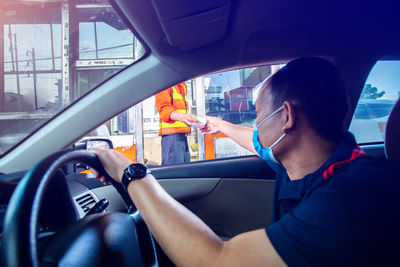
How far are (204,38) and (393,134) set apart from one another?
1.01m

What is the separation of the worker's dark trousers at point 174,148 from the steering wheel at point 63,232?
2026mm

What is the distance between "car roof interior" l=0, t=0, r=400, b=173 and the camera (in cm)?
122

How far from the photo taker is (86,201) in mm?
1258

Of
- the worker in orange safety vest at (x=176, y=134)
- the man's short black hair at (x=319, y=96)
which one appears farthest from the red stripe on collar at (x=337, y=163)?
the worker in orange safety vest at (x=176, y=134)

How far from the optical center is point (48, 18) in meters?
1.46

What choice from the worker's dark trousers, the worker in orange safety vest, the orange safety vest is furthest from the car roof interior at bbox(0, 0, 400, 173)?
the worker's dark trousers

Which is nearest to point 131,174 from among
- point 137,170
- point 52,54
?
point 137,170

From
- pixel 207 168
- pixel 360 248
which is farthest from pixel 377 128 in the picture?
pixel 360 248

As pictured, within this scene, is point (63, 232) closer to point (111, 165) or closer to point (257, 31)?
point (111, 165)

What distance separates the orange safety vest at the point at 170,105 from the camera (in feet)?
8.34

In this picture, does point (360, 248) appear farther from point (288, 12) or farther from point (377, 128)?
point (377, 128)

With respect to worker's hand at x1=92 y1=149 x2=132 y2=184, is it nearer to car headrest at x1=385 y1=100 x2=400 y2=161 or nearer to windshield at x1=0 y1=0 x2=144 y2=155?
windshield at x1=0 y1=0 x2=144 y2=155

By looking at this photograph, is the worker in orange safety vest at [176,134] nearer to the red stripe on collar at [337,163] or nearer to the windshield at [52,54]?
the windshield at [52,54]

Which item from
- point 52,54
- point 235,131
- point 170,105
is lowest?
point 235,131
